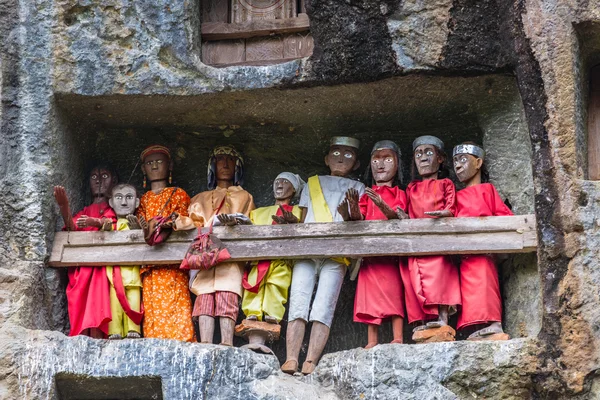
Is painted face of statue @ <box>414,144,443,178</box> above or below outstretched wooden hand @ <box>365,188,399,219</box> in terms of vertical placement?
above

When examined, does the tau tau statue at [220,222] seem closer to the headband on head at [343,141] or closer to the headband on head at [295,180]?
the headband on head at [295,180]

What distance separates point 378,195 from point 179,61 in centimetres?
155

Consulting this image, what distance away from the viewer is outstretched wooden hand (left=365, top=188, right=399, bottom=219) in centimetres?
734

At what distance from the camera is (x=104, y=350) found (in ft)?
23.0

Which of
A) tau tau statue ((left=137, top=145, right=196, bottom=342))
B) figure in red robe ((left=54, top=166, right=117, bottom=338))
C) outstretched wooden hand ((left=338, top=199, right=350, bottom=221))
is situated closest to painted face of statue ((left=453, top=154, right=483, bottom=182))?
outstretched wooden hand ((left=338, top=199, right=350, bottom=221))

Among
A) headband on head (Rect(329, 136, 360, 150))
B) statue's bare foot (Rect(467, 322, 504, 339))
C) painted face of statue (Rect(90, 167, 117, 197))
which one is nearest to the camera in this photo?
statue's bare foot (Rect(467, 322, 504, 339))

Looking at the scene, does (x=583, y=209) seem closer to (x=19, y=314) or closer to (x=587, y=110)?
(x=587, y=110)

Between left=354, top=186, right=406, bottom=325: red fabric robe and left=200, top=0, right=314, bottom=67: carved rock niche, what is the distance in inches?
51.2

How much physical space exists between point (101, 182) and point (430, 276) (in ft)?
7.75

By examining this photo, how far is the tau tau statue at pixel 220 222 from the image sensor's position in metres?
7.43

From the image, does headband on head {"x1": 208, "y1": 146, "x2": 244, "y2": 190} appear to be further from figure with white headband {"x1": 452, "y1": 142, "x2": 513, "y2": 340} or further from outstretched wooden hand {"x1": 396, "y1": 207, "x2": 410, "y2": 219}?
figure with white headband {"x1": 452, "y1": 142, "x2": 513, "y2": 340}

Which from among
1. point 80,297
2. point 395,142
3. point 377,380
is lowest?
point 377,380

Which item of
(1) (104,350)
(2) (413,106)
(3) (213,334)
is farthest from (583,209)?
(1) (104,350)

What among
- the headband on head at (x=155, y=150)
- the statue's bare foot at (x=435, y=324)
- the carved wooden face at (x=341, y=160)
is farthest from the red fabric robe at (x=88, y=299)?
the statue's bare foot at (x=435, y=324)
